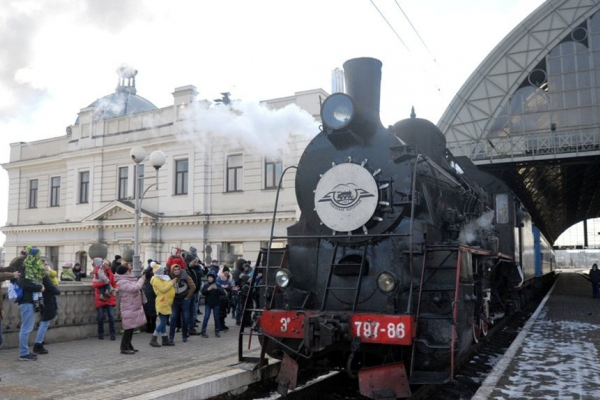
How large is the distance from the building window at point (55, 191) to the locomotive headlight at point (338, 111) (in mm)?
26878

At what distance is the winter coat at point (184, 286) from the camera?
30.0ft

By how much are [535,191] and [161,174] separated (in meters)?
21.3

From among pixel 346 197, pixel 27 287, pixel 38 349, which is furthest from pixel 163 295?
pixel 346 197

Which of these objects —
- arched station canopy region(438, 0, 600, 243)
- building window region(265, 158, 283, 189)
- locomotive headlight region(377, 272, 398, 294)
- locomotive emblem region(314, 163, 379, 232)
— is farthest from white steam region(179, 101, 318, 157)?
arched station canopy region(438, 0, 600, 243)

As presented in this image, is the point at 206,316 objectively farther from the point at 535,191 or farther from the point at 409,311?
the point at 535,191

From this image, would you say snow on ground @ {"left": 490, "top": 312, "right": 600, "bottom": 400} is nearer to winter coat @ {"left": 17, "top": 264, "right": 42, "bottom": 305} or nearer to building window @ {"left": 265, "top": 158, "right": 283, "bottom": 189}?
winter coat @ {"left": 17, "top": 264, "right": 42, "bottom": 305}

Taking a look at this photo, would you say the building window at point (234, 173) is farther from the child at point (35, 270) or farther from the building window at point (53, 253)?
the child at point (35, 270)

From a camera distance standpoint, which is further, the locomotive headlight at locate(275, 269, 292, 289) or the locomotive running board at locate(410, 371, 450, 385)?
the locomotive headlight at locate(275, 269, 292, 289)

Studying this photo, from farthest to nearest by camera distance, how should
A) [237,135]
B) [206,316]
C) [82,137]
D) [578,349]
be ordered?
[82,137]
[237,135]
[206,316]
[578,349]

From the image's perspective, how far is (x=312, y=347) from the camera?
5.36 m

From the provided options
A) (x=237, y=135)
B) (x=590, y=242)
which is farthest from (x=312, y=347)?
(x=590, y=242)

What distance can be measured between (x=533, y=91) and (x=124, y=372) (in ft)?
78.7

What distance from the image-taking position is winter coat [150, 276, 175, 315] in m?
8.62

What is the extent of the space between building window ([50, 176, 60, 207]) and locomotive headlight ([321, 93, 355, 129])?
26878mm
